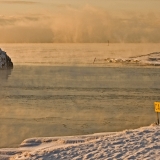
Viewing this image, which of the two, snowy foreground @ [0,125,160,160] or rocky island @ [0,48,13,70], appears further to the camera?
rocky island @ [0,48,13,70]

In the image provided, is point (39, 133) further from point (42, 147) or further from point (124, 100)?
point (124, 100)

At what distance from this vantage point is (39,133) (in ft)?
64.1

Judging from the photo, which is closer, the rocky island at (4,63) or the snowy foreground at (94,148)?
the snowy foreground at (94,148)

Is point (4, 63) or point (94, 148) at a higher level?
point (4, 63)

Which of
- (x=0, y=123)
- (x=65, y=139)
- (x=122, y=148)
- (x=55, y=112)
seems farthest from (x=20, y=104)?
(x=122, y=148)

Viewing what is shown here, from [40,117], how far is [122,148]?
35.2ft

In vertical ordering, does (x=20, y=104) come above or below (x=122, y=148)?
above

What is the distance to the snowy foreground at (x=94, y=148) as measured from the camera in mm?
13266

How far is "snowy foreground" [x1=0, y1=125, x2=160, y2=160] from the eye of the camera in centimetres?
1327

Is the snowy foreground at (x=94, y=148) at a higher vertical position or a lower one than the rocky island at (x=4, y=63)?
lower

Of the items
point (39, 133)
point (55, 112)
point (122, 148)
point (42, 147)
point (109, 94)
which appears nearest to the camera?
point (122, 148)

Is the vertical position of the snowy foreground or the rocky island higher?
the rocky island

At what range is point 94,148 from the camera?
14.2m

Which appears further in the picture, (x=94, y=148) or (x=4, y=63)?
(x=4, y=63)
